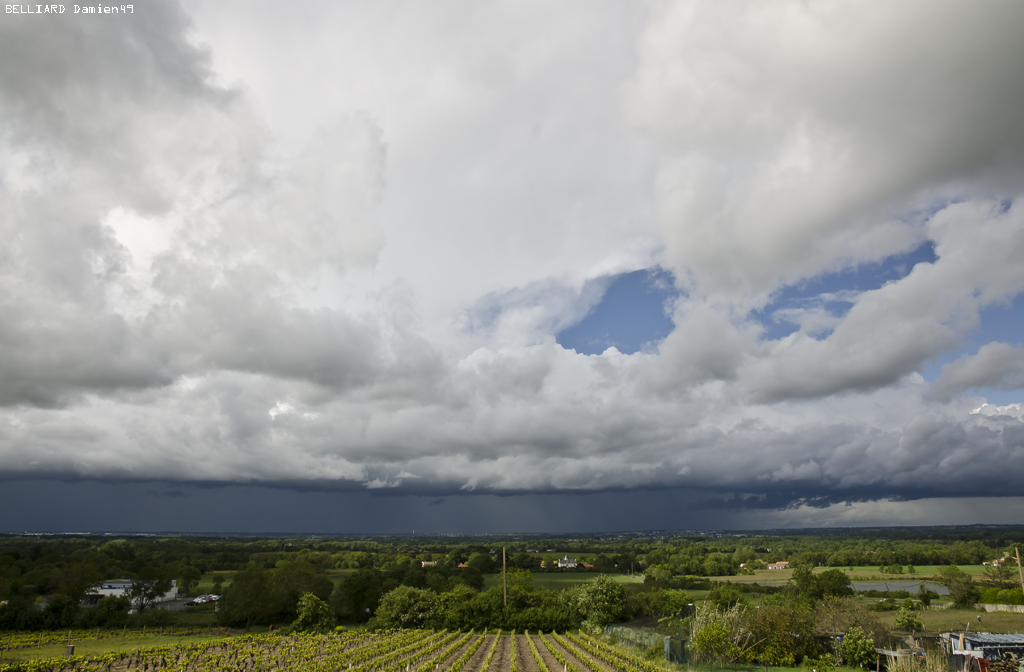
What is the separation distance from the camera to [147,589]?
257 ft

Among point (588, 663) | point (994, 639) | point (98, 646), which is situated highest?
point (994, 639)

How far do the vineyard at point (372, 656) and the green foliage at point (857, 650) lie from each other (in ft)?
49.3

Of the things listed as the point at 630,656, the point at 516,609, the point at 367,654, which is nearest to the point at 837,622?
the point at 630,656

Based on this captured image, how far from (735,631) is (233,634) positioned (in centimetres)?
4913

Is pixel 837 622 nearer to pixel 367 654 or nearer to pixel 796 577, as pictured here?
pixel 367 654

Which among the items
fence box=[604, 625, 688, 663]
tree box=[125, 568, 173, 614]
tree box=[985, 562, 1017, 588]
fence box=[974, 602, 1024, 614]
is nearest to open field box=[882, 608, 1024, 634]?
fence box=[974, 602, 1024, 614]

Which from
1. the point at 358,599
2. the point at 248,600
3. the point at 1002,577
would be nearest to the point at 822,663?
the point at 358,599

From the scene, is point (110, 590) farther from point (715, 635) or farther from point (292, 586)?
point (715, 635)

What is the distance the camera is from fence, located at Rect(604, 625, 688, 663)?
39.3m

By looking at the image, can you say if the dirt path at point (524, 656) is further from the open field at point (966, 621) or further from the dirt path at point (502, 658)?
the open field at point (966, 621)

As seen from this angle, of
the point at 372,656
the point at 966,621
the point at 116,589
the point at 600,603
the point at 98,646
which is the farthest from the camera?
the point at 116,589

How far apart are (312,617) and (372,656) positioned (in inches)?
851

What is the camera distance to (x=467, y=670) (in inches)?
1406

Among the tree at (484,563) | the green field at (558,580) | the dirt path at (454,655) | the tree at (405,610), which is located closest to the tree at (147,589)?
the tree at (405,610)
